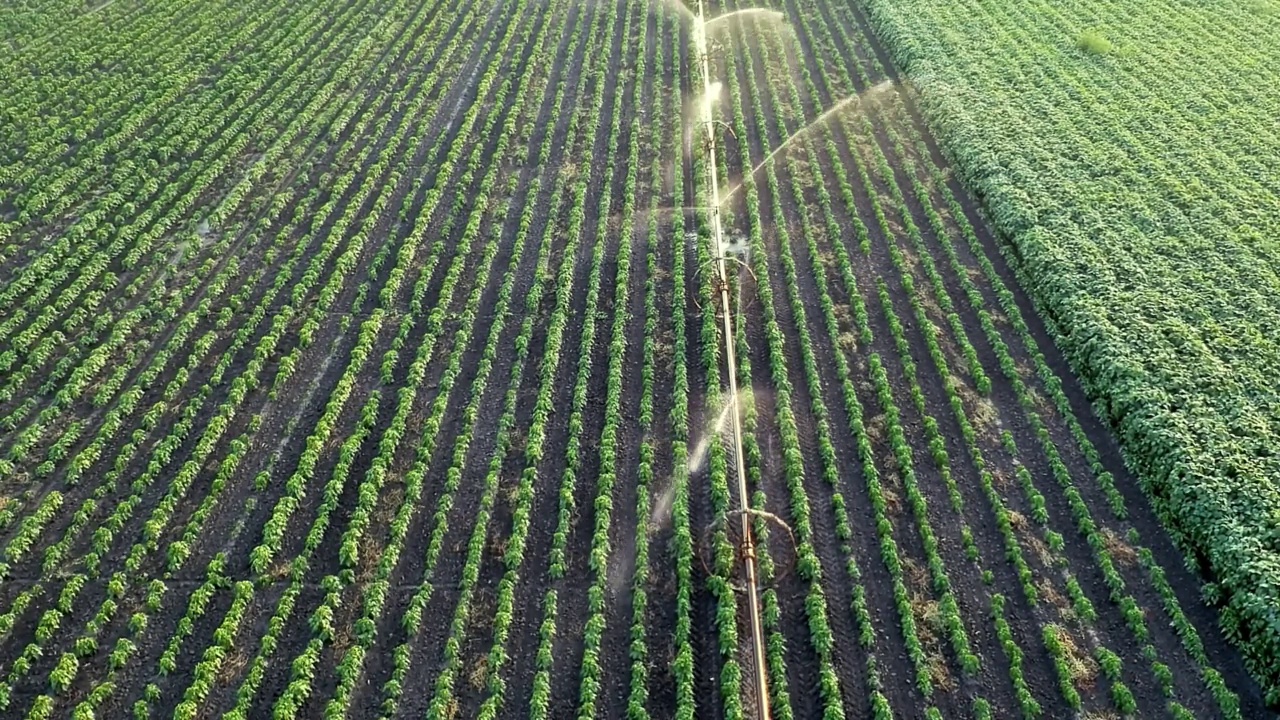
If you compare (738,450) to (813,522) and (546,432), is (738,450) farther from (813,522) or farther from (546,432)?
(546,432)

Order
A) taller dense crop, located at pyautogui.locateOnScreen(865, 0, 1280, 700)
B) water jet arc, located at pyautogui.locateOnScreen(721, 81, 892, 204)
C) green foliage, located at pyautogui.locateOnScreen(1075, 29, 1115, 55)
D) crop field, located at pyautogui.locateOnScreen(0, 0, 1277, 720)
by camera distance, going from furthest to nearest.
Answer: green foliage, located at pyautogui.locateOnScreen(1075, 29, 1115, 55) < water jet arc, located at pyautogui.locateOnScreen(721, 81, 892, 204) < taller dense crop, located at pyautogui.locateOnScreen(865, 0, 1280, 700) < crop field, located at pyautogui.locateOnScreen(0, 0, 1277, 720)

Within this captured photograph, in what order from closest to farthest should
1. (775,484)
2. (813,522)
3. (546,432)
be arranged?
(813,522), (775,484), (546,432)

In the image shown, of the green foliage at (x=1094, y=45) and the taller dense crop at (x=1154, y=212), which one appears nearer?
the taller dense crop at (x=1154, y=212)

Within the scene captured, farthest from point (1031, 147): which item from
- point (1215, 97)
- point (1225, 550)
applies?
point (1225, 550)

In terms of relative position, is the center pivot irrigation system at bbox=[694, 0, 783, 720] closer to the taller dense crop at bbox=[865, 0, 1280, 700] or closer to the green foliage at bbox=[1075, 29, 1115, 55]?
the taller dense crop at bbox=[865, 0, 1280, 700]

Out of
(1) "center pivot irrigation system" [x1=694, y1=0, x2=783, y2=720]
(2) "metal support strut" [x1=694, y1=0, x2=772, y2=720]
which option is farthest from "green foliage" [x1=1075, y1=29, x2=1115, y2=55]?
(2) "metal support strut" [x1=694, y1=0, x2=772, y2=720]

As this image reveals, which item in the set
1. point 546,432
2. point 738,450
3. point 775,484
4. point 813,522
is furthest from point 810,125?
point 813,522

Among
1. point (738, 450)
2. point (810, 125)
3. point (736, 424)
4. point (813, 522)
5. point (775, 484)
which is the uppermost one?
point (810, 125)

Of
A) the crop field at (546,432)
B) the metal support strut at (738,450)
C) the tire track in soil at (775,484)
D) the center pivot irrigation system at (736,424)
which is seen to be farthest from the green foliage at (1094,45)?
the tire track in soil at (775,484)

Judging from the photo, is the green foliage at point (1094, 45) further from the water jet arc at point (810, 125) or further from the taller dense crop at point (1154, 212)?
the water jet arc at point (810, 125)

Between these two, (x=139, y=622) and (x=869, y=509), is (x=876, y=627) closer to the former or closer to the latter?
(x=869, y=509)
